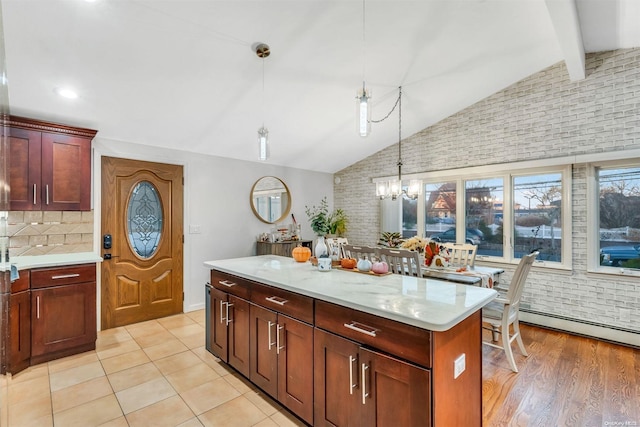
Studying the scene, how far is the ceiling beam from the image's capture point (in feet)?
8.48

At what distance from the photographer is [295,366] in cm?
199

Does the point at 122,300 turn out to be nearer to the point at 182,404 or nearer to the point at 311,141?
the point at 182,404

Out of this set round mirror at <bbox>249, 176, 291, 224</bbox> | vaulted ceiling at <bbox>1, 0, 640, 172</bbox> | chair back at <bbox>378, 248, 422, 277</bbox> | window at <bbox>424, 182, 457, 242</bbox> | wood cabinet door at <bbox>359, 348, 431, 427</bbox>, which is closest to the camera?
wood cabinet door at <bbox>359, 348, 431, 427</bbox>

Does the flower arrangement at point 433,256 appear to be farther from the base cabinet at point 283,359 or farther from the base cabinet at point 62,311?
the base cabinet at point 62,311

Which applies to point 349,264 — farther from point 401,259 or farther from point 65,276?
point 65,276

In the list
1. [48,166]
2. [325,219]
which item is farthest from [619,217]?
[48,166]

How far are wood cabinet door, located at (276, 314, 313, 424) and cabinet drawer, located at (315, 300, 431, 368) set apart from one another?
0.64ft

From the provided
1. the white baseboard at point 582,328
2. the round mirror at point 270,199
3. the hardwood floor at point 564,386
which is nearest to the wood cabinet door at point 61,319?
the round mirror at point 270,199

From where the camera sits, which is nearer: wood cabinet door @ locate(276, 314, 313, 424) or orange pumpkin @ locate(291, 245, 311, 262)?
wood cabinet door @ locate(276, 314, 313, 424)

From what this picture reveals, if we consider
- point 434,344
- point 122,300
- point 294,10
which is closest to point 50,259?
point 122,300

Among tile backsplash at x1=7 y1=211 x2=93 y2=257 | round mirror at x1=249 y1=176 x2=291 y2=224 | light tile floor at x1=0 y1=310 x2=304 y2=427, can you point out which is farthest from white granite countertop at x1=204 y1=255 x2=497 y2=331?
round mirror at x1=249 y1=176 x2=291 y2=224

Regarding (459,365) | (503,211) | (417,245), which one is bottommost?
(459,365)

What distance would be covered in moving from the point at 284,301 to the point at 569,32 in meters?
→ 3.69

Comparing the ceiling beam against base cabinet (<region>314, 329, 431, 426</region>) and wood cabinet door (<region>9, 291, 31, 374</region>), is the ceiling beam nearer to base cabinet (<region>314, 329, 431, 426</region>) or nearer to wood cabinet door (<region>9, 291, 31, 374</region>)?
base cabinet (<region>314, 329, 431, 426</region>)
